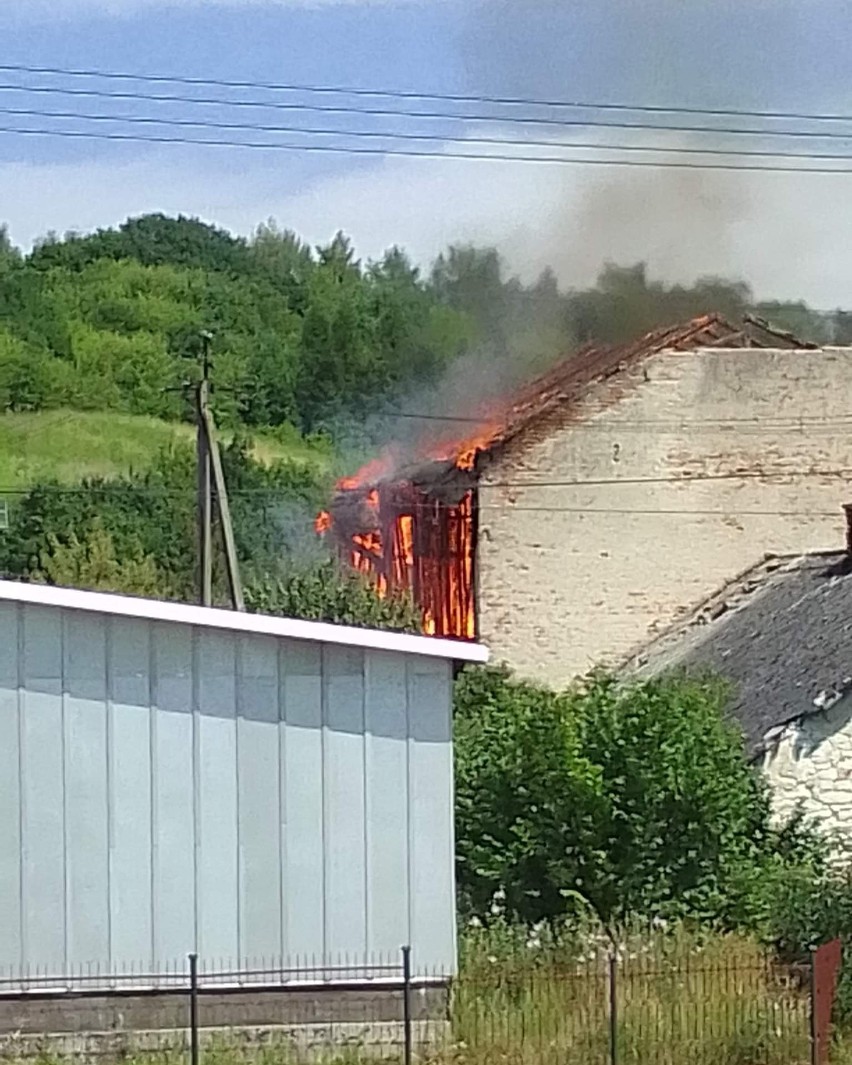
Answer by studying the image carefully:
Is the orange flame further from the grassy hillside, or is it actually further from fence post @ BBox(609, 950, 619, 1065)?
fence post @ BBox(609, 950, 619, 1065)

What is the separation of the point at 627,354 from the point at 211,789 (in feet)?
66.1

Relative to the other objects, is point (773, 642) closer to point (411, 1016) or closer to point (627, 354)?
point (627, 354)

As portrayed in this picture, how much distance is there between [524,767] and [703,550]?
48.4 ft

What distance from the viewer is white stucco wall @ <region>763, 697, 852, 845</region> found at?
20547 mm

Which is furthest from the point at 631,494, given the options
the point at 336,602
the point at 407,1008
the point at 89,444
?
the point at 89,444

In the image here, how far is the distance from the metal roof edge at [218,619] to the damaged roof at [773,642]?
848 cm

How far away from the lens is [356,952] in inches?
495

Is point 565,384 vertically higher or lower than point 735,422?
higher

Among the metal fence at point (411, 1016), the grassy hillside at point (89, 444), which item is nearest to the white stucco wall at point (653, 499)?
the metal fence at point (411, 1016)

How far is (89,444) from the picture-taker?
184 ft

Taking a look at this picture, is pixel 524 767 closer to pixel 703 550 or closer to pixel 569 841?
pixel 569 841

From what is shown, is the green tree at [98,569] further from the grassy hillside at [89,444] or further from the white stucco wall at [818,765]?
the white stucco wall at [818,765]

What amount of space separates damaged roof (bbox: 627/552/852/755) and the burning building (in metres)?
1.50

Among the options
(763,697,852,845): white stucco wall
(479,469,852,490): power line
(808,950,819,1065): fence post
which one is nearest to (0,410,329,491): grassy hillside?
(479,469,852,490): power line
